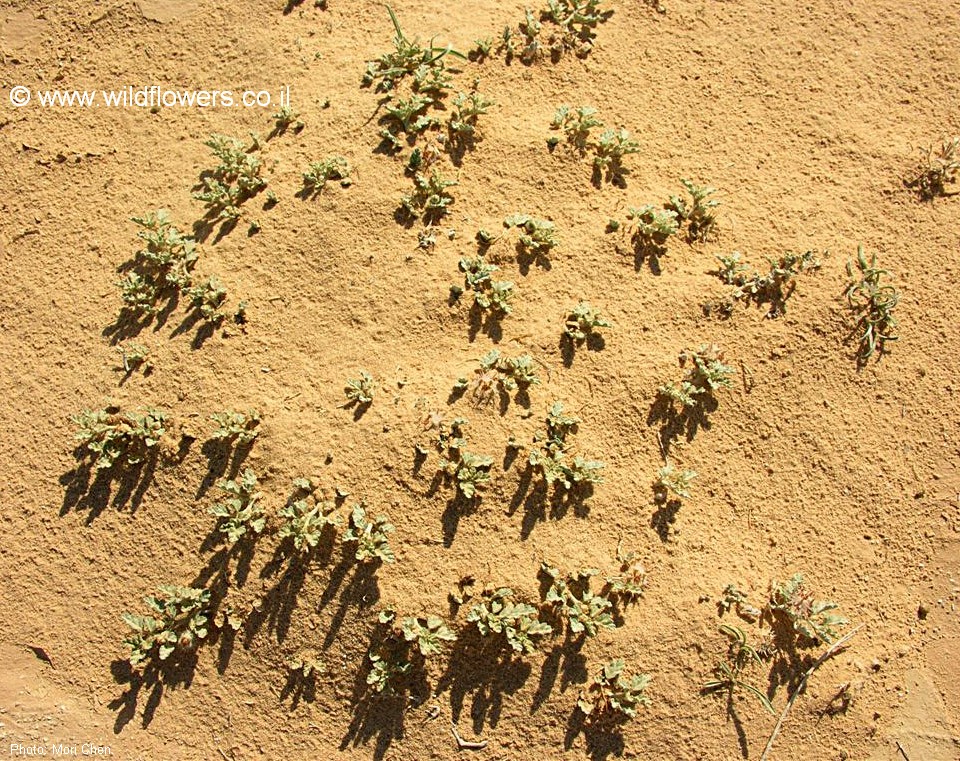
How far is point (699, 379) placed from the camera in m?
4.16

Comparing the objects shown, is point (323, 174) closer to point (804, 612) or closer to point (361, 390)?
point (361, 390)

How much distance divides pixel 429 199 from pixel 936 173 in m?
3.28

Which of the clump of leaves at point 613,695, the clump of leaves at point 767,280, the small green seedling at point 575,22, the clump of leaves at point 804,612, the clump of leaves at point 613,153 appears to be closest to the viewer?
the clump of leaves at point 613,695

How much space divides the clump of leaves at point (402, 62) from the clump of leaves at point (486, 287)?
1.47 m

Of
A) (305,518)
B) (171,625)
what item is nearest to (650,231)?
(305,518)

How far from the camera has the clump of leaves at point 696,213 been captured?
443 cm

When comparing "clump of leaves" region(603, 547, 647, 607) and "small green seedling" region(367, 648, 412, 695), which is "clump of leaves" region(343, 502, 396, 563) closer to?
"small green seedling" region(367, 648, 412, 695)

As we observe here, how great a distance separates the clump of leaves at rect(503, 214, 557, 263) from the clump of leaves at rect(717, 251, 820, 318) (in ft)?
3.46

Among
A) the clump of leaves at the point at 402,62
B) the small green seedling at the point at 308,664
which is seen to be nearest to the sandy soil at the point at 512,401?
the small green seedling at the point at 308,664

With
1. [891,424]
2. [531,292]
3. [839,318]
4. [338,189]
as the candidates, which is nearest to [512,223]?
[531,292]

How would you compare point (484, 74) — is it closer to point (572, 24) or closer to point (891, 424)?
point (572, 24)

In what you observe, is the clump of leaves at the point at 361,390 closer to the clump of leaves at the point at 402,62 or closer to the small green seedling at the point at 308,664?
the small green seedling at the point at 308,664

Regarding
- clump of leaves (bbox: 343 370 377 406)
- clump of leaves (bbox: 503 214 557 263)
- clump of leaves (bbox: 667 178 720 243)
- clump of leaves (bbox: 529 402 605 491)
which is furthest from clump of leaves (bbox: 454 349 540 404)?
clump of leaves (bbox: 667 178 720 243)

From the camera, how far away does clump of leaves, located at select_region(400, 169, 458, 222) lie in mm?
4457
